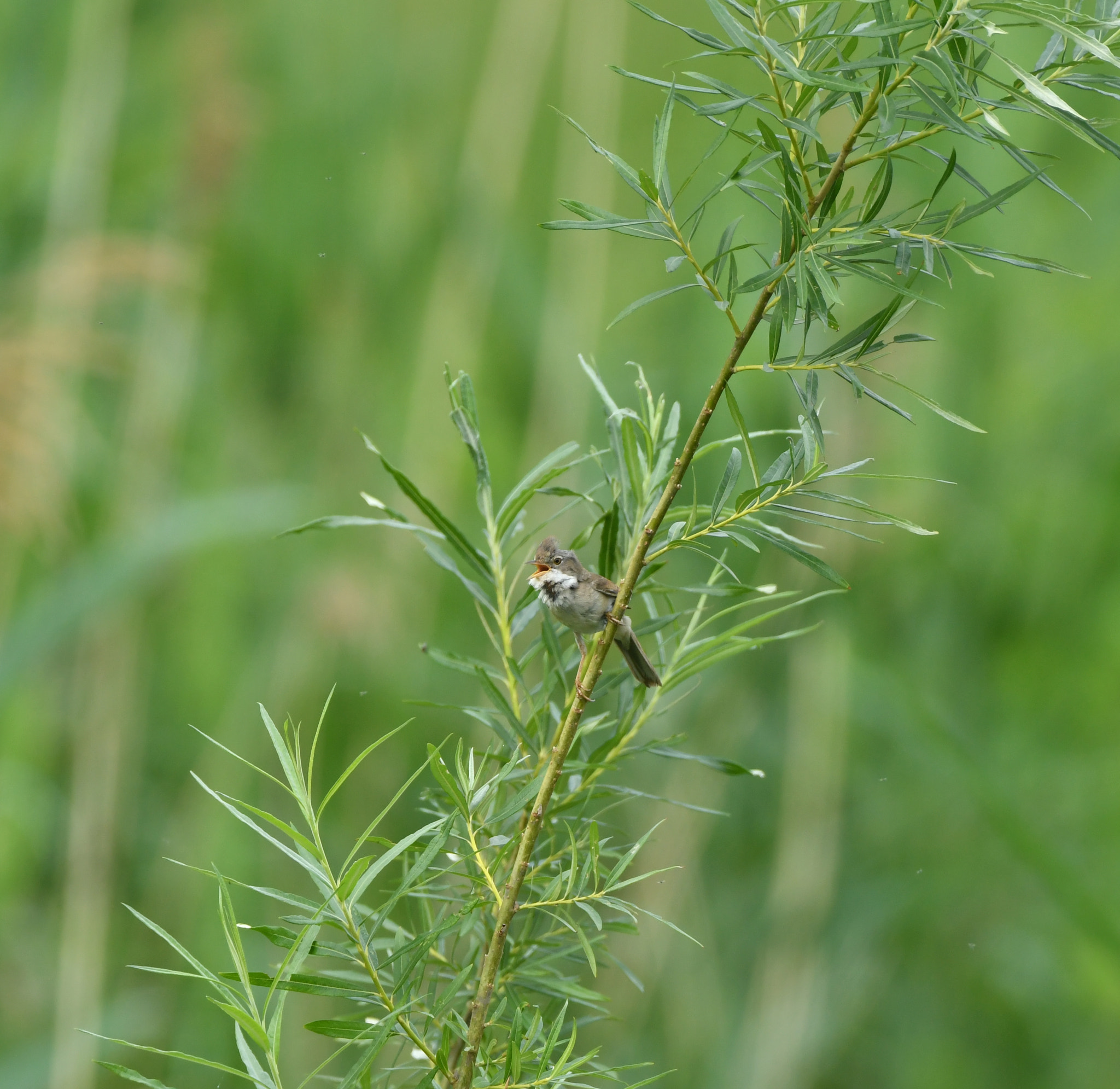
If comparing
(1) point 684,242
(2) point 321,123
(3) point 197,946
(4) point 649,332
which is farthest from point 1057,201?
(1) point 684,242

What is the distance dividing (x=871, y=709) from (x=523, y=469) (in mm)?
768

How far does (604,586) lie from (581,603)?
0.64 feet

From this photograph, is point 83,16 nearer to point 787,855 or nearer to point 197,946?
point 197,946

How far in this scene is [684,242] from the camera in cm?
50

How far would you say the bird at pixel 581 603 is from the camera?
2.34 feet

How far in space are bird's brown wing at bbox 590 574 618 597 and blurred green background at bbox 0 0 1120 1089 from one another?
3.01 ft

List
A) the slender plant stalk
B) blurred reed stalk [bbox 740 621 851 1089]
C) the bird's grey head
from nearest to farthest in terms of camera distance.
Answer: the slender plant stalk, the bird's grey head, blurred reed stalk [bbox 740 621 851 1089]

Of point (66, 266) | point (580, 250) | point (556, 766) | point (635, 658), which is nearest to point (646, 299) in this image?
point (556, 766)

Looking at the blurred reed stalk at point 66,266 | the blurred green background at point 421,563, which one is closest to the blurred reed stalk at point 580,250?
the blurred green background at point 421,563

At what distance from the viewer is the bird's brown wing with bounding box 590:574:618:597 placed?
623mm

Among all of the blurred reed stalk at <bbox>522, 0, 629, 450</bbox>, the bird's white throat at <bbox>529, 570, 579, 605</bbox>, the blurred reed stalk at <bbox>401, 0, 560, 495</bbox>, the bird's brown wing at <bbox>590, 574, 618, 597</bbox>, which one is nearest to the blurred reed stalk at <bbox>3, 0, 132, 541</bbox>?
the blurred reed stalk at <bbox>401, 0, 560, 495</bbox>

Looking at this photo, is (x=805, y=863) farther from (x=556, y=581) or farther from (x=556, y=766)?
(x=556, y=766)

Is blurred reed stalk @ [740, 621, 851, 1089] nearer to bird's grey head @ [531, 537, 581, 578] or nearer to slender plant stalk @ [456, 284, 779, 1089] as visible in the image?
bird's grey head @ [531, 537, 581, 578]

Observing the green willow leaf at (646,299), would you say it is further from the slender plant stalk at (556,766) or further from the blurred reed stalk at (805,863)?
the blurred reed stalk at (805,863)
